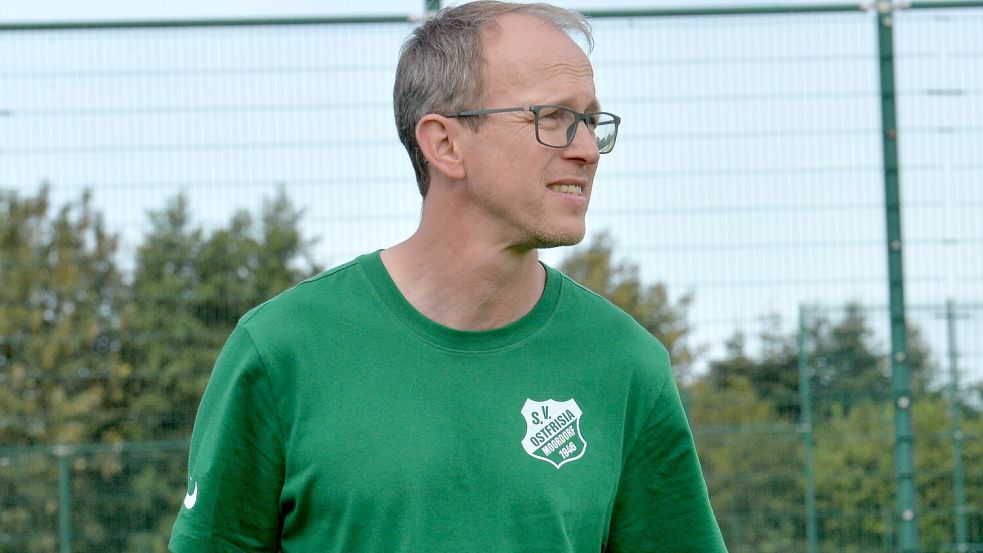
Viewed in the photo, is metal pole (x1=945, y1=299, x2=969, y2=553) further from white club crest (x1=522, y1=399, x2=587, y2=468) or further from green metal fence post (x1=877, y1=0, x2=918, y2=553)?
white club crest (x1=522, y1=399, x2=587, y2=468)

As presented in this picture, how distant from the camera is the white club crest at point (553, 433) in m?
1.93

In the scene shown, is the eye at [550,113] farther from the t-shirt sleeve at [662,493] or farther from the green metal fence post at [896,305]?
the green metal fence post at [896,305]

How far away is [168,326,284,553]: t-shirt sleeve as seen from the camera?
6.20ft

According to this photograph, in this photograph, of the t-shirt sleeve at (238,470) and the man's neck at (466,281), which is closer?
the t-shirt sleeve at (238,470)

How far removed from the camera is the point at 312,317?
196 centimetres

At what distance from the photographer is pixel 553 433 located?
6.36 ft

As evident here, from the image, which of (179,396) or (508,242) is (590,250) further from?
(508,242)

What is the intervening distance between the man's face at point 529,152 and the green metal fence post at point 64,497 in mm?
3792

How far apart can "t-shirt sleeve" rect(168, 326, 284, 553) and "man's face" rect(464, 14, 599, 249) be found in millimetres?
423

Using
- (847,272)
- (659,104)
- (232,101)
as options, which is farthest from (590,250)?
(232,101)

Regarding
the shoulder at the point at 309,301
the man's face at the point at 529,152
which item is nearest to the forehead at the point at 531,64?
the man's face at the point at 529,152

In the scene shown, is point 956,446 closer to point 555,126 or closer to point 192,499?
point 555,126

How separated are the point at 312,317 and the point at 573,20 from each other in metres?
0.64

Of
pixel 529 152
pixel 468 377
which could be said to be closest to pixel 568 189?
pixel 529 152
